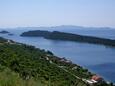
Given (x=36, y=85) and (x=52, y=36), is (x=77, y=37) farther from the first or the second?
(x=36, y=85)

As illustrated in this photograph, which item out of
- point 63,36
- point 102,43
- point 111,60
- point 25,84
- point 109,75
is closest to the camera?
point 25,84

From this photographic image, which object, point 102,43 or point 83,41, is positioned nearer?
point 102,43

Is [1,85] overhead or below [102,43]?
overhead

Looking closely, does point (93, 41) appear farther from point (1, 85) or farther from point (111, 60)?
point (1, 85)

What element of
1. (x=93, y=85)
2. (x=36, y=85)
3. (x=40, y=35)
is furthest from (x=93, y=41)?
(x=36, y=85)

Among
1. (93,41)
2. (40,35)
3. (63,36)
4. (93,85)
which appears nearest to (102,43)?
(93,41)

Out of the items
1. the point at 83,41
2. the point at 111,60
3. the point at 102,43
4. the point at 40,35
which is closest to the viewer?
the point at 111,60

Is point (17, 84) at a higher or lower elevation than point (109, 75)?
higher

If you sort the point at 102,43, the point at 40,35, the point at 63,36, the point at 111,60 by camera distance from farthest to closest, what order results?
the point at 40,35, the point at 63,36, the point at 102,43, the point at 111,60

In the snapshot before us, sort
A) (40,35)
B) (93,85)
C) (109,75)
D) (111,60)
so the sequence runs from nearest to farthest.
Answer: (93,85), (109,75), (111,60), (40,35)
